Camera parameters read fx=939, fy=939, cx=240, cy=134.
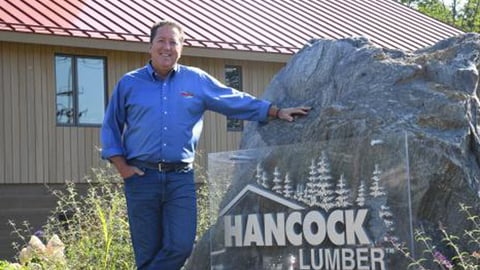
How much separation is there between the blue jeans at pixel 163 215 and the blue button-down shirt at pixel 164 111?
150 millimetres

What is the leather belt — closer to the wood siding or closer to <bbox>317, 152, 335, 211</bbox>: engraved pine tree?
<bbox>317, 152, 335, 211</bbox>: engraved pine tree

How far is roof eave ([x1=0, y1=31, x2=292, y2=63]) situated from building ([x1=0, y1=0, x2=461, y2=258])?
0.06 ft

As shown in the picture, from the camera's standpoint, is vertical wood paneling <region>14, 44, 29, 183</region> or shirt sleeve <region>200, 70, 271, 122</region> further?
vertical wood paneling <region>14, 44, 29, 183</region>

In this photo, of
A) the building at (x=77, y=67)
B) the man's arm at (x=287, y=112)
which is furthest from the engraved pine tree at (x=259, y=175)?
the building at (x=77, y=67)

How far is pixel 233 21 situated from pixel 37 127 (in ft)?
16.1

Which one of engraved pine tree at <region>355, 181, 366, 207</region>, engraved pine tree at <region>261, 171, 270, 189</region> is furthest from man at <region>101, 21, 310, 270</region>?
engraved pine tree at <region>355, 181, 366, 207</region>

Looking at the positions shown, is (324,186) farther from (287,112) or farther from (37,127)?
(37,127)

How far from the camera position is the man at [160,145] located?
6.17 meters

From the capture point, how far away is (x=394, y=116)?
5.77 metres

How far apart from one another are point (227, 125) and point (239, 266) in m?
12.0

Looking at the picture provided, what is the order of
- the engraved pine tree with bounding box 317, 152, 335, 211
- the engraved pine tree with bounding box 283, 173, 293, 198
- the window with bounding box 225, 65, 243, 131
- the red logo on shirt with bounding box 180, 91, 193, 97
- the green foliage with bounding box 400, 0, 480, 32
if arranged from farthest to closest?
the green foliage with bounding box 400, 0, 480, 32 → the window with bounding box 225, 65, 243, 131 → the red logo on shirt with bounding box 180, 91, 193, 97 → the engraved pine tree with bounding box 283, 173, 293, 198 → the engraved pine tree with bounding box 317, 152, 335, 211

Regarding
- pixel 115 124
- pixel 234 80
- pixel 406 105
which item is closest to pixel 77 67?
pixel 234 80

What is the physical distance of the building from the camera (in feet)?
50.7

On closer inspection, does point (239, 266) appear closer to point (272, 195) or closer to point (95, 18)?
point (272, 195)
